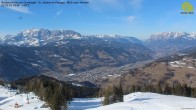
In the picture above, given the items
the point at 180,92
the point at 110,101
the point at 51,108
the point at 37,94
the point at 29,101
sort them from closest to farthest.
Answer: the point at 51,108, the point at 110,101, the point at 29,101, the point at 37,94, the point at 180,92

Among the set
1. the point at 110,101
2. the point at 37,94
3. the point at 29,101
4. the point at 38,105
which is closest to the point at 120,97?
the point at 110,101

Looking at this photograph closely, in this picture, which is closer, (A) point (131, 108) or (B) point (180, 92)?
(A) point (131, 108)

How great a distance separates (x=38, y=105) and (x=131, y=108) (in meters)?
68.3

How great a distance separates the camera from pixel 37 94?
174750 millimetres

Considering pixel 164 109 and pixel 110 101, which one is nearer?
pixel 164 109

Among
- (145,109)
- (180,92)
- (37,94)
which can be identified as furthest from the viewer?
(180,92)

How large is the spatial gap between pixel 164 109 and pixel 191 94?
107110 mm

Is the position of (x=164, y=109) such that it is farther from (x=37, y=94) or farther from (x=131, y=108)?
(x=37, y=94)

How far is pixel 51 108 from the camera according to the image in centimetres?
12644

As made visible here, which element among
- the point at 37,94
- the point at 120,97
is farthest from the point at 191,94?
the point at 37,94

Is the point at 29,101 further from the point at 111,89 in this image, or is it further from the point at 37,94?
the point at 111,89

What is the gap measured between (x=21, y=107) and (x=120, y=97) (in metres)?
40.6

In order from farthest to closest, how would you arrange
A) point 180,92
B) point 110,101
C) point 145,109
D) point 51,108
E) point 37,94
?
point 180,92, point 37,94, point 110,101, point 51,108, point 145,109

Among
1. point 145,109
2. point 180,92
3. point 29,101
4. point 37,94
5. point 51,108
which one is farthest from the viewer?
point 180,92
